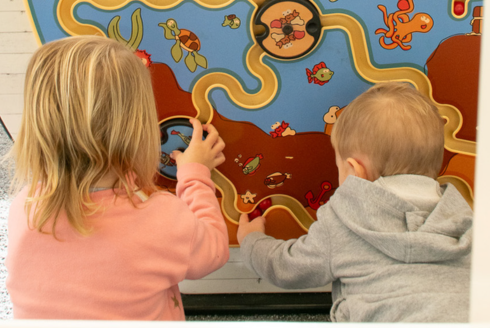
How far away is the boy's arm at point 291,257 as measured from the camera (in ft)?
2.24

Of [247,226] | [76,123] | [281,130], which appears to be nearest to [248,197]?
[247,226]

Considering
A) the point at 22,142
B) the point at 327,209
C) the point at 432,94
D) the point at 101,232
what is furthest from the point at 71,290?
the point at 432,94

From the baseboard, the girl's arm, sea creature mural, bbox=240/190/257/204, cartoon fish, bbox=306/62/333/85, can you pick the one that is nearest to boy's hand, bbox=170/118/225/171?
the girl's arm

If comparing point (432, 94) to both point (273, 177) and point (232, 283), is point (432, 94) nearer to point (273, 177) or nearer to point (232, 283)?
point (273, 177)

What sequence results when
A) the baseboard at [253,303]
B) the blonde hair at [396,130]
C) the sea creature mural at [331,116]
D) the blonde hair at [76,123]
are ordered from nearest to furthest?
the blonde hair at [76,123] < the blonde hair at [396,130] < the sea creature mural at [331,116] < the baseboard at [253,303]

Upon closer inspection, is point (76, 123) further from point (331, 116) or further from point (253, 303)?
point (253, 303)

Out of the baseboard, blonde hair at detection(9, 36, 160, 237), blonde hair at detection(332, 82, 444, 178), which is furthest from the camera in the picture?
the baseboard

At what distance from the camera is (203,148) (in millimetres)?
760

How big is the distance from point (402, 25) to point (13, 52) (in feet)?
2.16

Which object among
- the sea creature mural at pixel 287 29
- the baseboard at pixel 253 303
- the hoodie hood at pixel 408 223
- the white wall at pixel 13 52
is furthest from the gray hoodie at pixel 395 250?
Answer: the white wall at pixel 13 52

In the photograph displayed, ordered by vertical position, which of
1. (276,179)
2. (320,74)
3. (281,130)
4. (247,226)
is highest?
(320,74)

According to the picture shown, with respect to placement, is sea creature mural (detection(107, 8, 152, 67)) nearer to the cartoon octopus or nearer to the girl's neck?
the girl's neck

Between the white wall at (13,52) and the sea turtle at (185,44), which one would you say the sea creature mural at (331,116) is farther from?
the white wall at (13,52)

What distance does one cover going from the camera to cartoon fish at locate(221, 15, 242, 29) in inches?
26.4
